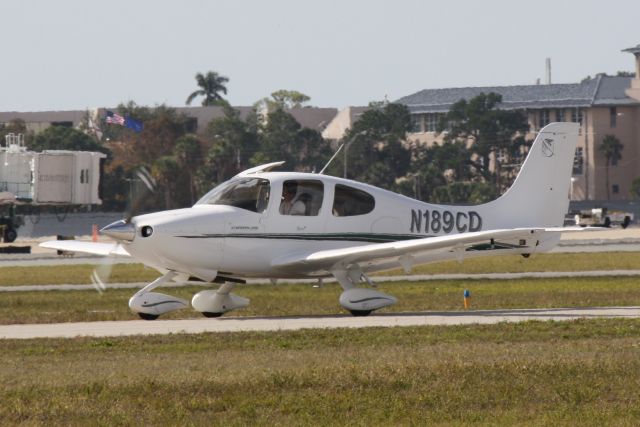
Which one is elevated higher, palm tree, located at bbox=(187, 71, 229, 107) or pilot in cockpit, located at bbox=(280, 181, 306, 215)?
palm tree, located at bbox=(187, 71, 229, 107)

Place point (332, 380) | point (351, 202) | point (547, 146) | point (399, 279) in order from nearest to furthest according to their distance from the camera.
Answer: point (332, 380) < point (351, 202) < point (547, 146) < point (399, 279)

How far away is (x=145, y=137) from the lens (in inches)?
5197

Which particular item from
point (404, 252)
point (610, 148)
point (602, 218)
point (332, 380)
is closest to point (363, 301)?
point (404, 252)

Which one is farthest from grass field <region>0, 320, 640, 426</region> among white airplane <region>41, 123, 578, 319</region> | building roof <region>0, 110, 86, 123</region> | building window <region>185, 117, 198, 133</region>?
building roof <region>0, 110, 86, 123</region>

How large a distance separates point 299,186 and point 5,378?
10.5m

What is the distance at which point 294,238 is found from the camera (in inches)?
1025

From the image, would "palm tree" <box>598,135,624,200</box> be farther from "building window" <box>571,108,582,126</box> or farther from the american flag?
the american flag

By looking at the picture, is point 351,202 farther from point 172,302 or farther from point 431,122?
point 431,122

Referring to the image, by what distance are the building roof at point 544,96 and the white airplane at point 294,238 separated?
115619mm

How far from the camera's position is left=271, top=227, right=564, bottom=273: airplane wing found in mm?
24744

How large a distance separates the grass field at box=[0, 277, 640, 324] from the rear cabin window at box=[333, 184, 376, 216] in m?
2.17

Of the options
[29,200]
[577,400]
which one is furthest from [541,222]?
[29,200]

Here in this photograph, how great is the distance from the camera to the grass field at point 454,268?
44312 millimetres

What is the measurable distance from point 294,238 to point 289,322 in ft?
7.18
